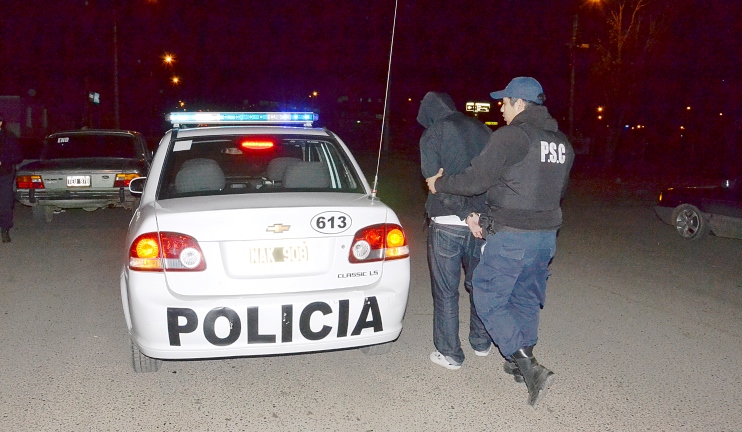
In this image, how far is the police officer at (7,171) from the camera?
9.14 metres

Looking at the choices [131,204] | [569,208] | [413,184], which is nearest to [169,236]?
[131,204]

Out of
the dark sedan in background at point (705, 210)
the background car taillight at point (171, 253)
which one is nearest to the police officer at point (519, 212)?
the background car taillight at point (171, 253)

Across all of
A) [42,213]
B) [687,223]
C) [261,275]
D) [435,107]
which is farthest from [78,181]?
[687,223]

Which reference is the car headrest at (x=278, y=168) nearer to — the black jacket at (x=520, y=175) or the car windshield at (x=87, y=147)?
the black jacket at (x=520, y=175)

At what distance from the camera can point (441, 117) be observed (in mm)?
4555

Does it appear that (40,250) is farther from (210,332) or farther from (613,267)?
(613,267)

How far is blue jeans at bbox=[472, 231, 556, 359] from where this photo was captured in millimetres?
4117

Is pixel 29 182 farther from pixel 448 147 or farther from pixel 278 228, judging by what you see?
pixel 448 147

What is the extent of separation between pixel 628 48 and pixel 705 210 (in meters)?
21.1

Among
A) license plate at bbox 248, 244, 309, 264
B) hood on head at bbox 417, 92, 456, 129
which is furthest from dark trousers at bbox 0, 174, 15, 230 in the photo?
hood on head at bbox 417, 92, 456, 129

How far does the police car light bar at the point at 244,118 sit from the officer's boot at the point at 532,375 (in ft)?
9.10

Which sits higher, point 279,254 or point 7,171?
point 279,254

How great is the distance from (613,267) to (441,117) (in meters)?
4.76

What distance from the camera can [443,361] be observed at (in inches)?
192
